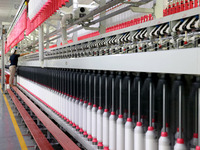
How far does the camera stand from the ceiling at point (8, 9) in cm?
1052

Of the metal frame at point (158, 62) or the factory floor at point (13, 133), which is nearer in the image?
the metal frame at point (158, 62)

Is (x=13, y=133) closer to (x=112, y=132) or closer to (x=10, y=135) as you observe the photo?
(x=10, y=135)

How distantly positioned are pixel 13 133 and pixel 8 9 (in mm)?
9235

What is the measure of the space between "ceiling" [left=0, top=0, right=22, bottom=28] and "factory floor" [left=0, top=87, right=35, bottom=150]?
463 centimetres

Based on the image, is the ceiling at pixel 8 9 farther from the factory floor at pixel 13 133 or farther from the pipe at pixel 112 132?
the pipe at pixel 112 132

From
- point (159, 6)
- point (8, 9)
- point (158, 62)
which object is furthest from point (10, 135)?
point (8, 9)

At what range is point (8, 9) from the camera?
12117mm

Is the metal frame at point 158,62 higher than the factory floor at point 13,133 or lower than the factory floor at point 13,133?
→ higher

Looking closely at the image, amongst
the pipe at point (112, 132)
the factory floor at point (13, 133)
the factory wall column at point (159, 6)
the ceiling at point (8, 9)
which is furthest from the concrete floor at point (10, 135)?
the ceiling at point (8, 9)

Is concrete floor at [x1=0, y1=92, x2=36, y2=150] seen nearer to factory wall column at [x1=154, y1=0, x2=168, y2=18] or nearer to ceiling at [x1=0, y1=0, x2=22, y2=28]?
factory wall column at [x1=154, y1=0, x2=168, y2=18]

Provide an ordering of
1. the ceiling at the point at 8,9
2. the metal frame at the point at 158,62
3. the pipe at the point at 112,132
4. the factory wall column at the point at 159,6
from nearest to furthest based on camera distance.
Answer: the metal frame at the point at 158,62 < the pipe at the point at 112,132 < the factory wall column at the point at 159,6 < the ceiling at the point at 8,9

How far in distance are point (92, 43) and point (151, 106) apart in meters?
1.34

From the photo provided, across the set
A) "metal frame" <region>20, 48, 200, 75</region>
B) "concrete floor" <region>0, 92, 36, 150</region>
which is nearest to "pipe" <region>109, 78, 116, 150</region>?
"metal frame" <region>20, 48, 200, 75</region>

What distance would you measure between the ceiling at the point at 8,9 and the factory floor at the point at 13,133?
463cm
